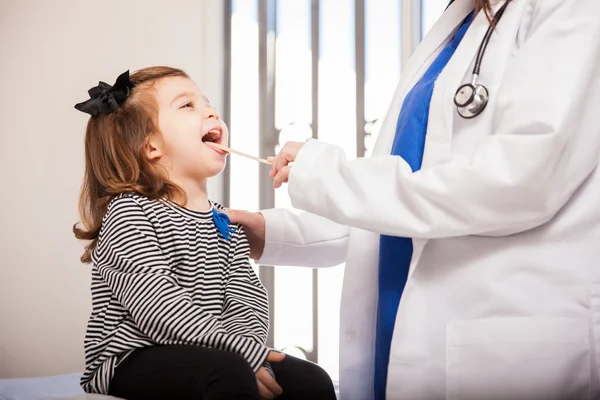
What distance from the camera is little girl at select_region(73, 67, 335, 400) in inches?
40.8

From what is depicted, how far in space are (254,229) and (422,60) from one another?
0.53 m

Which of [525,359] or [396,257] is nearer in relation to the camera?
[525,359]

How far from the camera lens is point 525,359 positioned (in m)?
0.98

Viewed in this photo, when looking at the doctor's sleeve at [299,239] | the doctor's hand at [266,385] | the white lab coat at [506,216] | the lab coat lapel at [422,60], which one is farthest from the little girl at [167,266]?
the lab coat lapel at [422,60]

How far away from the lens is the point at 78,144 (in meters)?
2.68

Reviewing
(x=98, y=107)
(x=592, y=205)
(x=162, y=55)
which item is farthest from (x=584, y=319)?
(x=162, y=55)

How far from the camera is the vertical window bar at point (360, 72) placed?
255 centimetres

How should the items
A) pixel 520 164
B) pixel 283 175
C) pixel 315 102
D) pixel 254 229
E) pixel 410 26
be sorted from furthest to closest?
pixel 315 102, pixel 410 26, pixel 254 229, pixel 283 175, pixel 520 164

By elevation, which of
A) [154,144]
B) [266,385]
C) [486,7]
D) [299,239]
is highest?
[486,7]

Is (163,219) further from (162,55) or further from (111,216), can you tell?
(162,55)

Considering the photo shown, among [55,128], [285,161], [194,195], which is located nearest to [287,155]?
[285,161]

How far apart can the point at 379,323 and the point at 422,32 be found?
1.62 meters

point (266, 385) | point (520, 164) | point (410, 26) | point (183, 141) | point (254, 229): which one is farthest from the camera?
point (410, 26)

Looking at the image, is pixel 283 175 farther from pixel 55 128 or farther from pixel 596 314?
pixel 55 128
